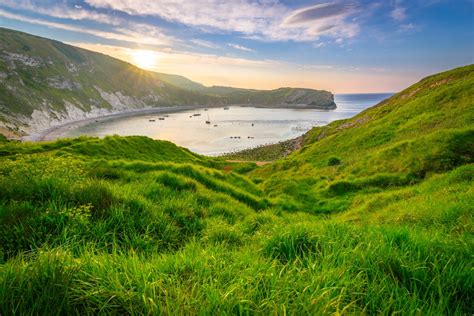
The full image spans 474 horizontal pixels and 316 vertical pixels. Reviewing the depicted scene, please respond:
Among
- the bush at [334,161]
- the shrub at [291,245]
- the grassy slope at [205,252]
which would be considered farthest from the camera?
the bush at [334,161]

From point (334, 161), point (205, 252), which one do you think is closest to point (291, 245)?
point (205, 252)

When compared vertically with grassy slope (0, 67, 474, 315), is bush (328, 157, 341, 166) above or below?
below

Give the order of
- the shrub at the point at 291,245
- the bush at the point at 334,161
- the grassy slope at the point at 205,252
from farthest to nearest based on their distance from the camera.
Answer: the bush at the point at 334,161 < the shrub at the point at 291,245 < the grassy slope at the point at 205,252

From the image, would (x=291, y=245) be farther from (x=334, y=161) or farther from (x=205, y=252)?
(x=334, y=161)

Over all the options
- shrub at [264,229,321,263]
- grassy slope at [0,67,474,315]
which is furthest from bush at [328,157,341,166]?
shrub at [264,229,321,263]

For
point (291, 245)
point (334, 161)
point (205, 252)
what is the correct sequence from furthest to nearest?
point (334, 161), point (291, 245), point (205, 252)

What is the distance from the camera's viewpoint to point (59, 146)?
2438 cm

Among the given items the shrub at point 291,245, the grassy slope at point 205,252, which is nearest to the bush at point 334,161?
the grassy slope at point 205,252

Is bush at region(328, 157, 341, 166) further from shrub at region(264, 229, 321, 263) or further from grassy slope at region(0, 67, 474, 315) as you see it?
shrub at region(264, 229, 321, 263)

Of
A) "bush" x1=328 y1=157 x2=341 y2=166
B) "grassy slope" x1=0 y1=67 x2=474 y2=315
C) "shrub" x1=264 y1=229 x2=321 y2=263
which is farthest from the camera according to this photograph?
"bush" x1=328 y1=157 x2=341 y2=166

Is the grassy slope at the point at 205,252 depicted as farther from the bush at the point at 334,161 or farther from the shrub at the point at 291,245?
the bush at the point at 334,161

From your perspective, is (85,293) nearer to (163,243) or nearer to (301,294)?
(301,294)

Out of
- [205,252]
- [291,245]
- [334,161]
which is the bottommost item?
[334,161]

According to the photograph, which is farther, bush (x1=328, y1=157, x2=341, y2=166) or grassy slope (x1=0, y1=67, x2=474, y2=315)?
bush (x1=328, y1=157, x2=341, y2=166)
